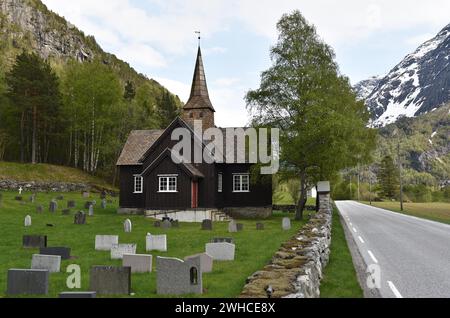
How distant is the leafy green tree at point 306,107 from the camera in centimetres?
2961

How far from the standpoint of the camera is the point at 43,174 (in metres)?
49.9

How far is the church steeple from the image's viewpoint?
4047 centimetres

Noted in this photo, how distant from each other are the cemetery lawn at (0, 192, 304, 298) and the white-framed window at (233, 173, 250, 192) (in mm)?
9381

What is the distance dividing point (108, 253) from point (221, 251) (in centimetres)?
468

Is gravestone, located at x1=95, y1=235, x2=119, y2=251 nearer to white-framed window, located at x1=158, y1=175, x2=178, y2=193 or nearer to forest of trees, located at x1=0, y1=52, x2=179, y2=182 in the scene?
white-framed window, located at x1=158, y1=175, x2=178, y2=193

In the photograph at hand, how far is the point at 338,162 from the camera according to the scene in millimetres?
29500

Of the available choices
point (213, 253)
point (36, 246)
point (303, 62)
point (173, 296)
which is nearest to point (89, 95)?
point (303, 62)

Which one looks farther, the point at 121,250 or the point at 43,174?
the point at 43,174

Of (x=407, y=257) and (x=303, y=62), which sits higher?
(x=303, y=62)

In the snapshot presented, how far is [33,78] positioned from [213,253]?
160 feet

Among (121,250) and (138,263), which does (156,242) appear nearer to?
(121,250)

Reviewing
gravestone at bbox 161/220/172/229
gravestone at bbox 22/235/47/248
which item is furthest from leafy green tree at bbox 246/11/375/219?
gravestone at bbox 22/235/47/248

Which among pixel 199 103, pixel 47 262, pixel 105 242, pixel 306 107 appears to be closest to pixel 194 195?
pixel 199 103
